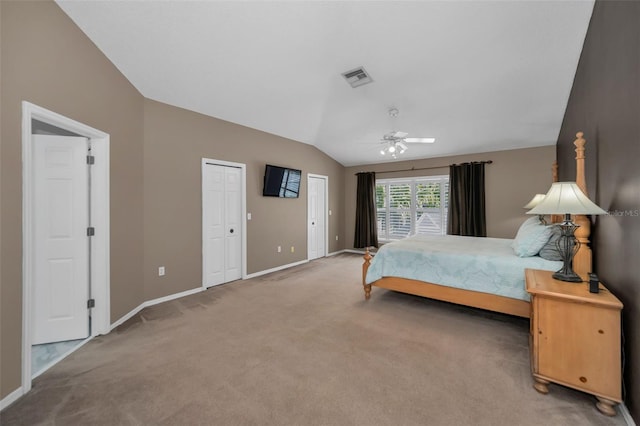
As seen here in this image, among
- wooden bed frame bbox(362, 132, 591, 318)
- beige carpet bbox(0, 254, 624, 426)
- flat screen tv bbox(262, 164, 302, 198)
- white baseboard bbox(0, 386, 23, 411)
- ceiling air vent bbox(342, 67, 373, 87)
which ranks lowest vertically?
beige carpet bbox(0, 254, 624, 426)

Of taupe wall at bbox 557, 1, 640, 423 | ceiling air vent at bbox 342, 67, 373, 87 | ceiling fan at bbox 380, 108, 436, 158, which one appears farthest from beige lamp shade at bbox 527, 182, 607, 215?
ceiling air vent at bbox 342, 67, 373, 87

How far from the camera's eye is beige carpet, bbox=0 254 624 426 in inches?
61.9

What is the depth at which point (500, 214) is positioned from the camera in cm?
508

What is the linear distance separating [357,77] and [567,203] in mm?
2514

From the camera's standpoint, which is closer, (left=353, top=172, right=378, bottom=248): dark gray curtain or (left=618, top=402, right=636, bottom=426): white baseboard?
(left=618, top=402, right=636, bottom=426): white baseboard

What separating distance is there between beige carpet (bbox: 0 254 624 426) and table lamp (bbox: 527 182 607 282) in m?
0.82

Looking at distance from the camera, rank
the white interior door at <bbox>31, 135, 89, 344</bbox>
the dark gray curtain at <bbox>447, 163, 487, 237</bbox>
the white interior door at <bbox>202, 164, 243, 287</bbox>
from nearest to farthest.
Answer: the white interior door at <bbox>31, 135, 89, 344</bbox>, the white interior door at <bbox>202, 164, 243, 287</bbox>, the dark gray curtain at <bbox>447, 163, 487, 237</bbox>

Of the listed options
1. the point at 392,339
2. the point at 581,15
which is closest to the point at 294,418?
the point at 392,339

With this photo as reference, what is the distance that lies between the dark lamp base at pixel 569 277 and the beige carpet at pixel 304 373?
2.44 ft

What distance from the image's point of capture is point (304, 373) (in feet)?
6.44

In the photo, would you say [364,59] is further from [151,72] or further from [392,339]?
[392,339]

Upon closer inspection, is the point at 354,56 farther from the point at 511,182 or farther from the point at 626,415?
the point at 511,182

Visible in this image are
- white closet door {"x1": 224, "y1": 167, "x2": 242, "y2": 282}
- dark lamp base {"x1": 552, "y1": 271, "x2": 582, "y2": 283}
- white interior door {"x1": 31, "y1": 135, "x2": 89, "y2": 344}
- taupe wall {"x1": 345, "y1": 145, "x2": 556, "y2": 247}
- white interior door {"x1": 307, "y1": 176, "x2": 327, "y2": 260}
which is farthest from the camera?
white interior door {"x1": 307, "y1": 176, "x2": 327, "y2": 260}

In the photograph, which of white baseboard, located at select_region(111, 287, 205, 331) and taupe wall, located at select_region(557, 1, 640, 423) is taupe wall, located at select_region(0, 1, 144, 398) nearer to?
white baseboard, located at select_region(111, 287, 205, 331)
